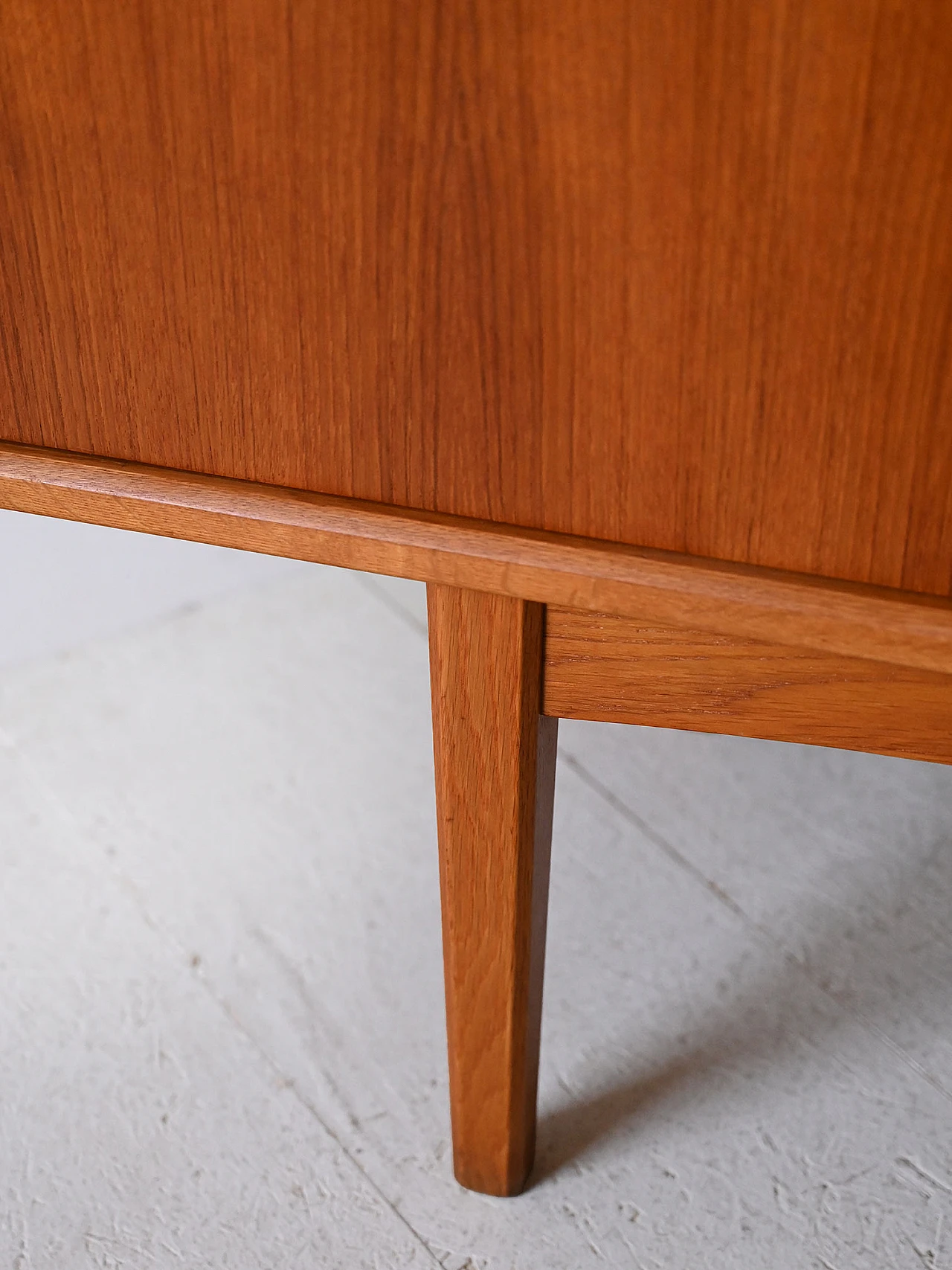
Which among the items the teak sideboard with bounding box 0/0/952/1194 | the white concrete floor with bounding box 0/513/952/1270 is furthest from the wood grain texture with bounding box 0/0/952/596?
the white concrete floor with bounding box 0/513/952/1270

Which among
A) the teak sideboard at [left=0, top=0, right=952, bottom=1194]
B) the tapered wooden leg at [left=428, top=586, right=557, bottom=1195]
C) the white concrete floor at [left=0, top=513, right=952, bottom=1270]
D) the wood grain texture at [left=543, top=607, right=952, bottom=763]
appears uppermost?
the teak sideboard at [left=0, top=0, right=952, bottom=1194]

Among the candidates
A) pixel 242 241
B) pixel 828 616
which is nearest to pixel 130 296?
pixel 242 241

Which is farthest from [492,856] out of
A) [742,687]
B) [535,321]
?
[535,321]

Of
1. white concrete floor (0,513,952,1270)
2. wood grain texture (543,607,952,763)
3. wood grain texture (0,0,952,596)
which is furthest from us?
white concrete floor (0,513,952,1270)

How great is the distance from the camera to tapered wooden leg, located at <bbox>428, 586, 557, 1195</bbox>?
2.03 feet

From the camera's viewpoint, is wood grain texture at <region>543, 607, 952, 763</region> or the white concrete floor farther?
the white concrete floor

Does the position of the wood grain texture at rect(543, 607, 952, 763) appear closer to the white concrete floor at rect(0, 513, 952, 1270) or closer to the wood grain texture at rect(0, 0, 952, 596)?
the wood grain texture at rect(0, 0, 952, 596)

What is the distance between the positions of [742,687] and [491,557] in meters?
0.13

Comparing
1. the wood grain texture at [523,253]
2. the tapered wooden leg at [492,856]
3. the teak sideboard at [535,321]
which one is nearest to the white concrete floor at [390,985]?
the tapered wooden leg at [492,856]

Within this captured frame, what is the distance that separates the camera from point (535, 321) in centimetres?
50

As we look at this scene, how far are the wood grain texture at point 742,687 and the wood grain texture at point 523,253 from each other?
0.21 feet

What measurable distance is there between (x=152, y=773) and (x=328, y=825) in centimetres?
20

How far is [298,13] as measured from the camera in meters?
0.46

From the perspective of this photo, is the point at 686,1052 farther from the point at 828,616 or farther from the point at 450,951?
the point at 828,616
